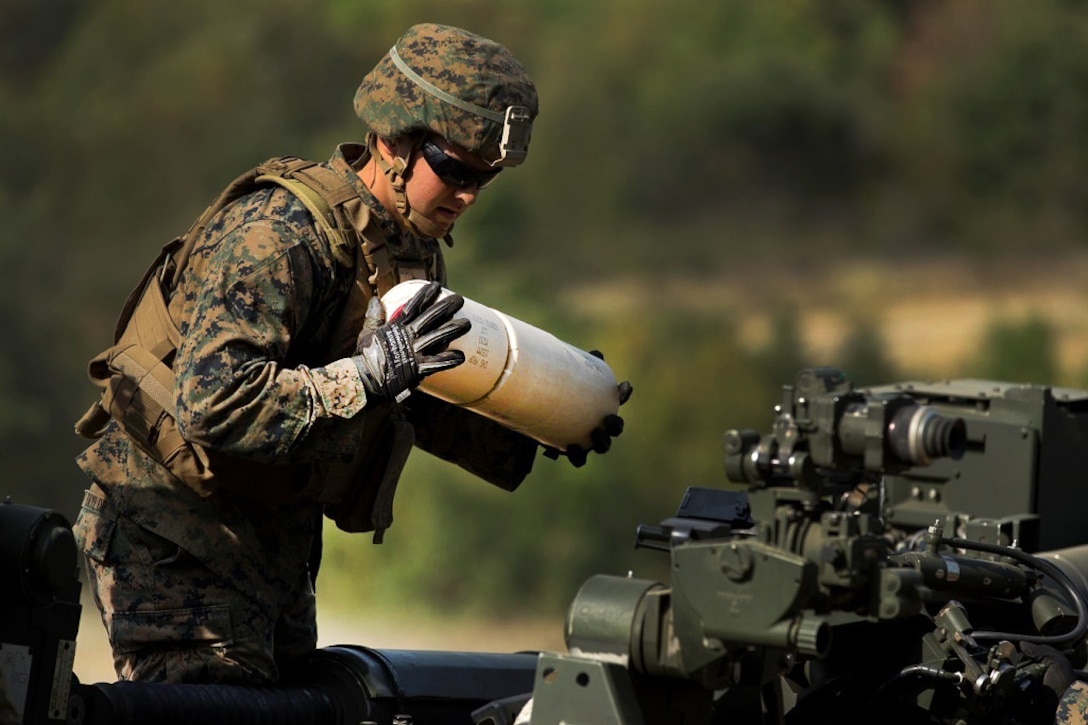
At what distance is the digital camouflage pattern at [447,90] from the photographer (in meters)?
4.68

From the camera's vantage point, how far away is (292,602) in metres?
4.84

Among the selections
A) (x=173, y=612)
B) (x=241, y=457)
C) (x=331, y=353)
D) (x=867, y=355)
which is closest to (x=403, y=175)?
(x=331, y=353)

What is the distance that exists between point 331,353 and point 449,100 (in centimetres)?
70

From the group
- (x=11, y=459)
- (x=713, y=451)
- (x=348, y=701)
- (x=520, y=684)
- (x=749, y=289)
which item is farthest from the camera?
(x=749, y=289)

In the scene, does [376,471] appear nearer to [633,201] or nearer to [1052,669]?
[1052,669]

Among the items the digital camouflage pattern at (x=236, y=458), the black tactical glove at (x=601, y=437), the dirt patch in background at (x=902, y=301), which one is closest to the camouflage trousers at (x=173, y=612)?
the digital camouflage pattern at (x=236, y=458)

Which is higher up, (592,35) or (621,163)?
(592,35)

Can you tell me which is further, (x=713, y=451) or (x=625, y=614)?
(x=713, y=451)

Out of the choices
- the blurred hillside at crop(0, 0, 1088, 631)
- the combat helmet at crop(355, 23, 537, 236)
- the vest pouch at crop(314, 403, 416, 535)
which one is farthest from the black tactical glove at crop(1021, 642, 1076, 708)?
the blurred hillside at crop(0, 0, 1088, 631)

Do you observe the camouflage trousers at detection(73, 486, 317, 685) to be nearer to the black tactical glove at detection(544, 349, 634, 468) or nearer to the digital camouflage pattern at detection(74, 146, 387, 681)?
the digital camouflage pattern at detection(74, 146, 387, 681)

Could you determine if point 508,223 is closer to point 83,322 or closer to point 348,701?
point 83,322

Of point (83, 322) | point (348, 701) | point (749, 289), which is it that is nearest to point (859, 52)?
point (749, 289)

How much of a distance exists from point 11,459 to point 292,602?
7.91 m

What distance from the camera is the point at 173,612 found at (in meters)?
4.56
